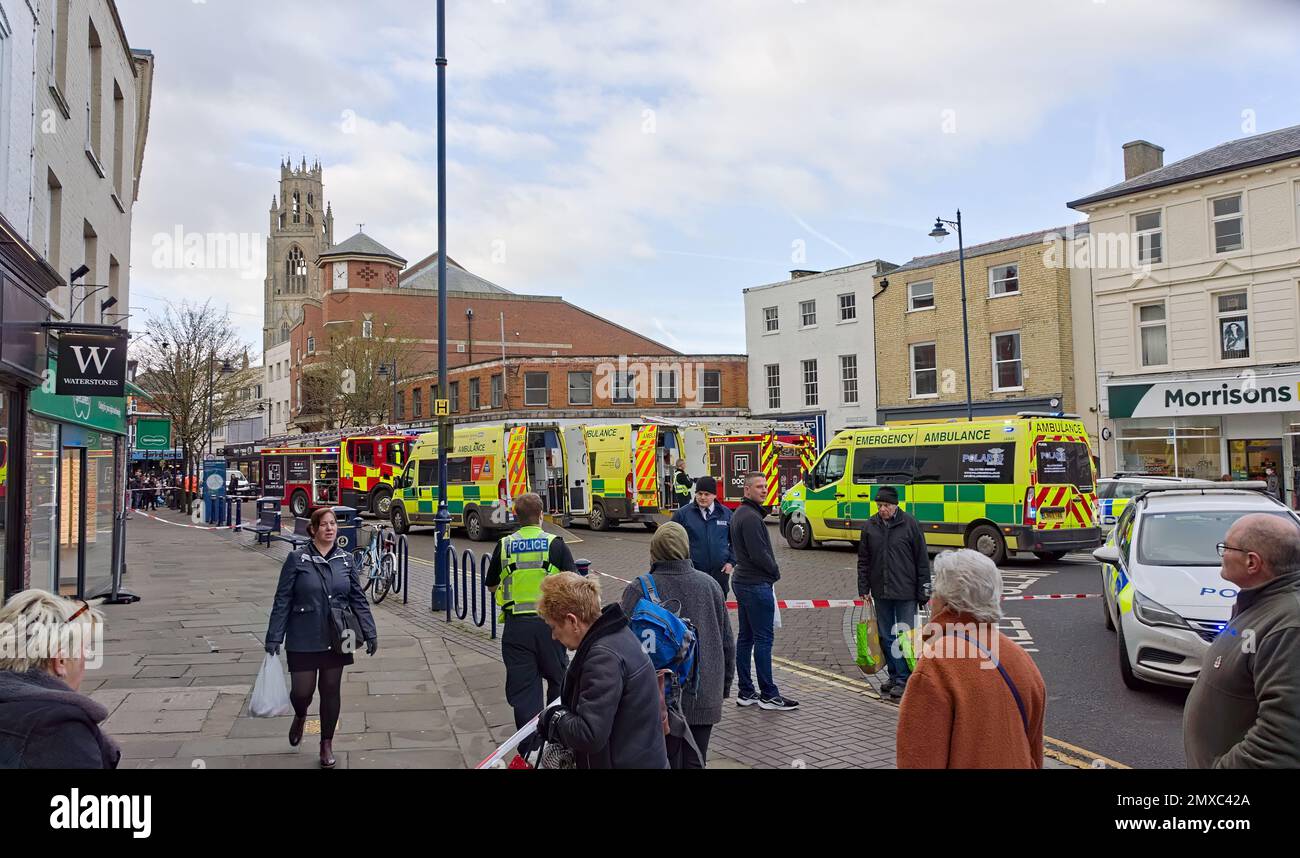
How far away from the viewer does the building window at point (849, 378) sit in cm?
3447

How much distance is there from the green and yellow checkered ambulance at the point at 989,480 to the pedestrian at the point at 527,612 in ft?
35.5

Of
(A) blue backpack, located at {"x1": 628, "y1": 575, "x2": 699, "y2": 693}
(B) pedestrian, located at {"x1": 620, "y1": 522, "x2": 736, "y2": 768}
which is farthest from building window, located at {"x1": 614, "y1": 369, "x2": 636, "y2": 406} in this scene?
(A) blue backpack, located at {"x1": 628, "y1": 575, "x2": 699, "y2": 693}

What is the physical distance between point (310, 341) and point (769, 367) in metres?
37.4

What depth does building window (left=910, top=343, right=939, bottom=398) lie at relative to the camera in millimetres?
31641

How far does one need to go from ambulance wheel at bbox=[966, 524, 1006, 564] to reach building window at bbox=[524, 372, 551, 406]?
30.5m

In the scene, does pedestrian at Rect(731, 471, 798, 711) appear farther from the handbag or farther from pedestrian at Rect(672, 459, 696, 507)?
pedestrian at Rect(672, 459, 696, 507)

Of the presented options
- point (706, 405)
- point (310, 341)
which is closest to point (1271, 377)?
point (706, 405)

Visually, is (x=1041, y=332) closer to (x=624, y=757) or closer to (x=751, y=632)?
(x=751, y=632)

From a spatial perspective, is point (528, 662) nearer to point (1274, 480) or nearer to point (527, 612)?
point (527, 612)

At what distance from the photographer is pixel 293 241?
351 feet

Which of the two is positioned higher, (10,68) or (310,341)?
(310,341)

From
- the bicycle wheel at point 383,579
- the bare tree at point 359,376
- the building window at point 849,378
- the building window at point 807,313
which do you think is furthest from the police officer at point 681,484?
the bare tree at point 359,376

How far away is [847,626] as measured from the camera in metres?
10.6

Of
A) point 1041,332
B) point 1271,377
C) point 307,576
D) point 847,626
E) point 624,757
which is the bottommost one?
point 847,626
